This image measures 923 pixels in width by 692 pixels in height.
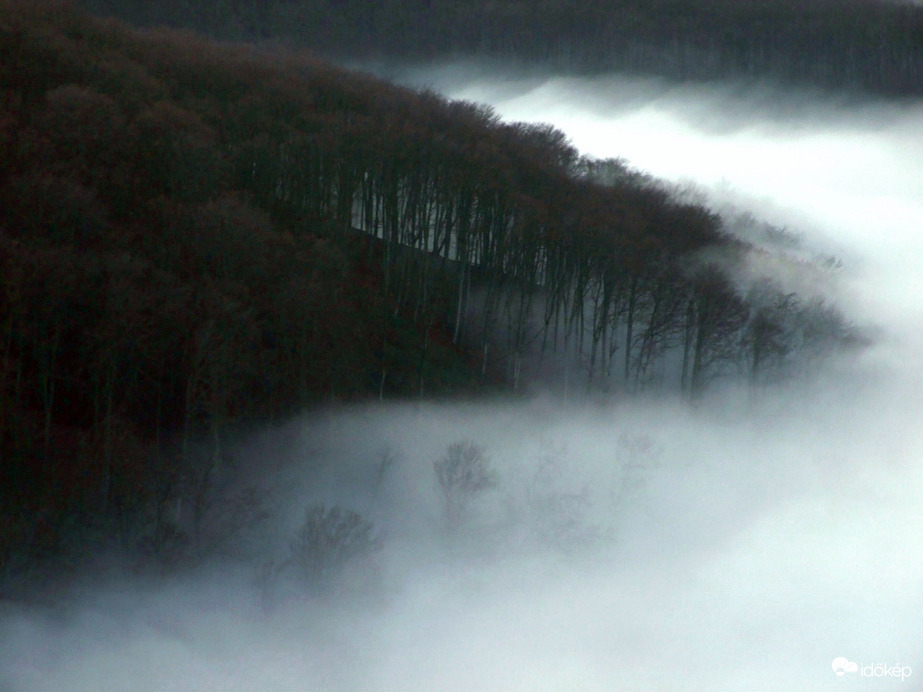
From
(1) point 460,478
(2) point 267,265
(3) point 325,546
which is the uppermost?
(2) point 267,265

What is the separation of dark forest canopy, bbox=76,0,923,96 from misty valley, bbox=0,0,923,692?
35.1 m

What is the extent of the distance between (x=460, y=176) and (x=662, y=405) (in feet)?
63.7

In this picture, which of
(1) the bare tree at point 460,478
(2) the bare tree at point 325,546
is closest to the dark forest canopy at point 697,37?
(1) the bare tree at point 460,478

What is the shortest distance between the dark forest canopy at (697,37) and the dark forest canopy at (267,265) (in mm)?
37689

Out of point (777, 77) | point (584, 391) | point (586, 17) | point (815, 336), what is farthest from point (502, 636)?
point (777, 77)

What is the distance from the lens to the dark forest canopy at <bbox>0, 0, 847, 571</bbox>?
33.2 metres

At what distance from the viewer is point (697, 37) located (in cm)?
12656

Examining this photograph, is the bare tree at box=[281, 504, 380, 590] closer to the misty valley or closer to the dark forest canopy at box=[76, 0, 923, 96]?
the misty valley

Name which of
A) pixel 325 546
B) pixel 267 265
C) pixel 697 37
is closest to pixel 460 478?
pixel 325 546

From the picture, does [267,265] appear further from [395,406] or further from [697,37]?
[697,37]

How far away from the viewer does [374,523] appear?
40250 millimetres

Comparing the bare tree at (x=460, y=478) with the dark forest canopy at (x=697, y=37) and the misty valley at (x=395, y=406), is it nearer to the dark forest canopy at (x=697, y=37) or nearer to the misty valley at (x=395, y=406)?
the misty valley at (x=395, y=406)

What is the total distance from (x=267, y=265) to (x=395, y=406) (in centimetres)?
1032

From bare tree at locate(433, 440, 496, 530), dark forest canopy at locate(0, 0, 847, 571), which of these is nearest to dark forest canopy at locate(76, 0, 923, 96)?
dark forest canopy at locate(0, 0, 847, 571)
